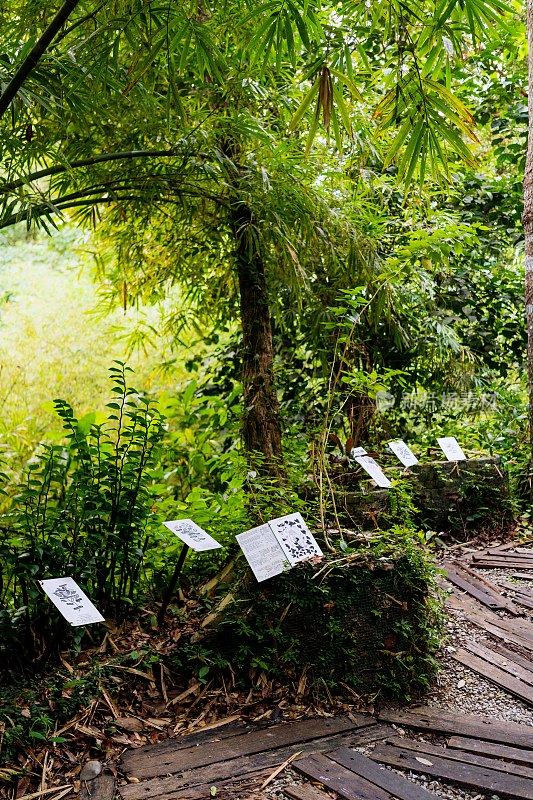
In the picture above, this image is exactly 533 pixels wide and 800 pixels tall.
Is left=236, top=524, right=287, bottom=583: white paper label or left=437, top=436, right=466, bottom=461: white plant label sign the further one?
left=437, top=436, right=466, bottom=461: white plant label sign

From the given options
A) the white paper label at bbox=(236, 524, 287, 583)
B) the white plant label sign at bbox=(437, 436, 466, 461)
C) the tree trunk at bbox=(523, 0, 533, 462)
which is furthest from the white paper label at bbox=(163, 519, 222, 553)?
the white plant label sign at bbox=(437, 436, 466, 461)

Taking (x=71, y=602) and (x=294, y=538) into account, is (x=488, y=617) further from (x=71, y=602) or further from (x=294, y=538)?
(x=71, y=602)

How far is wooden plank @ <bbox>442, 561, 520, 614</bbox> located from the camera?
311 cm

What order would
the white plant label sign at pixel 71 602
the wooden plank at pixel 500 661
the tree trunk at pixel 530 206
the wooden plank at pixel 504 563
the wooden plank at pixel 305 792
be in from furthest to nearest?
the wooden plank at pixel 504 563, the tree trunk at pixel 530 206, the wooden plank at pixel 500 661, the white plant label sign at pixel 71 602, the wooden plank at pixel 305 792

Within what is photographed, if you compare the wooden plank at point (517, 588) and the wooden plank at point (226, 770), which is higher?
the wooden plank at point (226, 770)

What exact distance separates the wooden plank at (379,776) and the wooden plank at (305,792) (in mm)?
121

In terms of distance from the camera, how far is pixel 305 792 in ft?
5.68

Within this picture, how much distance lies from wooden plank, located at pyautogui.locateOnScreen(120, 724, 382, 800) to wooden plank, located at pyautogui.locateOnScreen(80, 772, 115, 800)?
0.03 meters

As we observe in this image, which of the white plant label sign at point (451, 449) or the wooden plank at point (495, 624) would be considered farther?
the white plant label sign at point (451, 449)

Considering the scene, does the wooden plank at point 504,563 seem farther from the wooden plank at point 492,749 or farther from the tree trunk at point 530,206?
the wooden plank at point 492,749

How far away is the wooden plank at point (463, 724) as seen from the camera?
200 cm

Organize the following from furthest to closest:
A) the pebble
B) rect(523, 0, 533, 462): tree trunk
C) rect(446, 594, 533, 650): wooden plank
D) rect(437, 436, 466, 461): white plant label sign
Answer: rect(437, 436, 466, 461): white plant label sign
rect(523, 0, 533, 462): tree trunk
rect(446, 594, 533, 650): wooden plank
the pebble

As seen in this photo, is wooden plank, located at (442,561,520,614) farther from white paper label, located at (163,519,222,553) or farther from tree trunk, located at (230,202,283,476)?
white paper label, located at (163,519,222,553)

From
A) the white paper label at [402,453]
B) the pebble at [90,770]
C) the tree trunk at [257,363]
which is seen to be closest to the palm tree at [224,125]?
the tree trunk at [257,363]
